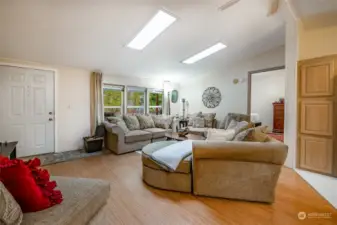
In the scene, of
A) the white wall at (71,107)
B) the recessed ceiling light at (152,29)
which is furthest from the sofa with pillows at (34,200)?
the white wall at (71,107)

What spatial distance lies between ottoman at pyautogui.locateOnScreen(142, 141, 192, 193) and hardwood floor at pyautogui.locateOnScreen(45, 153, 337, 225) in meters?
0.08

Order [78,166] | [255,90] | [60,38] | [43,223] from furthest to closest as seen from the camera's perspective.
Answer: [255,90] → [78,166] → [60,38] → [43,223]

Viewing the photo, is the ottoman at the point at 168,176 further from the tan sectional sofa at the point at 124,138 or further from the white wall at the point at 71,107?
the white wall at the point at 71,107

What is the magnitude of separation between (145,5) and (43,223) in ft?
8.56

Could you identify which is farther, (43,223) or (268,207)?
(268,207)

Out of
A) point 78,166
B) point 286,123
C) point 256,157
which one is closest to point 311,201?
point 256,157

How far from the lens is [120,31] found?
301cm

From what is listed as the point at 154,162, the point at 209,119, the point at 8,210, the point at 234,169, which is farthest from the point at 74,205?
the point at 209,119

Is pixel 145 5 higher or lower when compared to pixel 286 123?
higher

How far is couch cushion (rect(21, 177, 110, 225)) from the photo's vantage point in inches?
40.6

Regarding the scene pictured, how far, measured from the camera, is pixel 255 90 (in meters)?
7.38

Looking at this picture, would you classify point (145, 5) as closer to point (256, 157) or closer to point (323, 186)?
point (256, 157)

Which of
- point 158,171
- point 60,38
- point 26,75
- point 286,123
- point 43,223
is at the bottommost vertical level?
point 158,171

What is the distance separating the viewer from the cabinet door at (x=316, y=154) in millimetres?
2904
